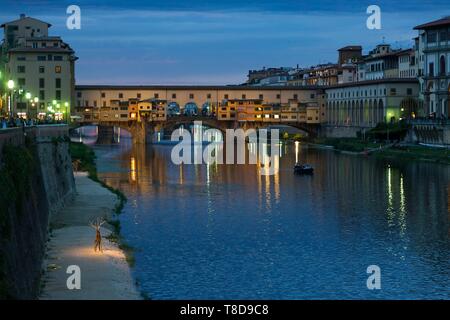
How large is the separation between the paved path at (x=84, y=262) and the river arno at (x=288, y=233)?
2.73 feet

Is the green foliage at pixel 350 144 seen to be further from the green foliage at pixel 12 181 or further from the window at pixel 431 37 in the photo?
the green foliage at pixel 12 181

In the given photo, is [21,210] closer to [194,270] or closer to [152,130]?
[194,270]

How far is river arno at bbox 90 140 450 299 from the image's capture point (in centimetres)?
2534

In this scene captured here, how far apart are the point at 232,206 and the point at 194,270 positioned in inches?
631

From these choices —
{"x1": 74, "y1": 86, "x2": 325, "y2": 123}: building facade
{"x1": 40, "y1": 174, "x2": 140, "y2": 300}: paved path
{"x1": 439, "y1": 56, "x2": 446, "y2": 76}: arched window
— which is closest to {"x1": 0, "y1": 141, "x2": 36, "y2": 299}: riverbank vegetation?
{"x1": 40, "y1": 174, "x2": 140, "y2": 300}: paved path

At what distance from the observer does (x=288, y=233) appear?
34188mm

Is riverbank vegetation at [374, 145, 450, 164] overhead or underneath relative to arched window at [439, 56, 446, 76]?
underneath

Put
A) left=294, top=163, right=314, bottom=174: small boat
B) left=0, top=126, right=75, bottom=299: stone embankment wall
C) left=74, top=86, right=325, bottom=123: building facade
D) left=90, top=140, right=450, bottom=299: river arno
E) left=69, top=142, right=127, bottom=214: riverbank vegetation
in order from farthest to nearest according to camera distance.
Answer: left=74, top=86, right=325, bottom=123: building facade → left=294, top=163, right=314, bottom=174: small boat → left=69, top=142, right=127, bottom=214: riverbank vegetation → left=90, top=140, right=450, bottom=299: river arno → left=0, top=126, right=75, bottom=299: stone embankment wall

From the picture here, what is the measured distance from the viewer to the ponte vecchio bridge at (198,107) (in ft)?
355

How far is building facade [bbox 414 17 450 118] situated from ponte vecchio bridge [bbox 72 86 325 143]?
25.8 metres

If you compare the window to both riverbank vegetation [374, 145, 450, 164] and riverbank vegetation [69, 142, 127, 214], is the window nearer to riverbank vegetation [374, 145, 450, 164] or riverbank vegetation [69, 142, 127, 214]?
riverbank vegetation [374, 145, 450, 164]

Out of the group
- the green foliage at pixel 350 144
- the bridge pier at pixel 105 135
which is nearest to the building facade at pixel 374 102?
the green foliage at pixel 350 144

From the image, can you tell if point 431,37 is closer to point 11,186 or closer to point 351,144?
point 351,144
